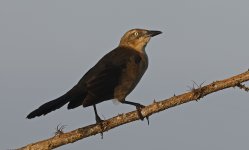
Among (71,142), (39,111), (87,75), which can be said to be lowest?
(71,142)

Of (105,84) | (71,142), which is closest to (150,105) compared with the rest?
(71,142)

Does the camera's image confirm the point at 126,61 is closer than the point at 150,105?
No

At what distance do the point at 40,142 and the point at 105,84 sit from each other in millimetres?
1796

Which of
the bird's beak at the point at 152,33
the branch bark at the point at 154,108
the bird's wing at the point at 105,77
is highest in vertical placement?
the bird's beak at the point at 152,33

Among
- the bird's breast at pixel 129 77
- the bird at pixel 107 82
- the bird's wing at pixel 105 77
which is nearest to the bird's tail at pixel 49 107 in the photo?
the bird at pixel 107 82

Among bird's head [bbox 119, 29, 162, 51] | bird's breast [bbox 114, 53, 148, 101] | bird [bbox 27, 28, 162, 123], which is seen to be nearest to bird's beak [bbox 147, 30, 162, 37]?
bird's head [bbox 119, 29, 162, 51]

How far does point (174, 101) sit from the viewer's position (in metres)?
4.66

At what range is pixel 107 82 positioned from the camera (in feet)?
21.1

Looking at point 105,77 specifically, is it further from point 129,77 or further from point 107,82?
point 129,77

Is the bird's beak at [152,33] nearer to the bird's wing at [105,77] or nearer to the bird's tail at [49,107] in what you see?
the bird's wing at [105,77]

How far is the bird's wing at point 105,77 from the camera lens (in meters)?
6.16

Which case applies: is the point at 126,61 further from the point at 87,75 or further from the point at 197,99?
the point at 197,99

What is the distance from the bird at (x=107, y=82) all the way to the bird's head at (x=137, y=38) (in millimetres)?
571

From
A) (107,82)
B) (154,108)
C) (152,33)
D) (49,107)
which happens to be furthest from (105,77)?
(152,33)
